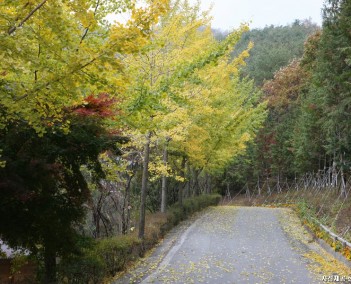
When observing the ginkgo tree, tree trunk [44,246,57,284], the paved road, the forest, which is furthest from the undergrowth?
the ginkgo tree

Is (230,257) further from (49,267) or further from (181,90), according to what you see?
(49,267)

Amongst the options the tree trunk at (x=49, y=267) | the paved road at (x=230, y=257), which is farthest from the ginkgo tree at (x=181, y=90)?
the tree trunk at (x=49, y=267)

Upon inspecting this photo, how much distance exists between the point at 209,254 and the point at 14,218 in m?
6.42

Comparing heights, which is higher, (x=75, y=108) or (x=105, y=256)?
(x=75, y=108)

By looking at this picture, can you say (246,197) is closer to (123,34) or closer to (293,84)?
(293,84)

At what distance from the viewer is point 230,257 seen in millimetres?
10305

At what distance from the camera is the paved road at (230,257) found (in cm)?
817

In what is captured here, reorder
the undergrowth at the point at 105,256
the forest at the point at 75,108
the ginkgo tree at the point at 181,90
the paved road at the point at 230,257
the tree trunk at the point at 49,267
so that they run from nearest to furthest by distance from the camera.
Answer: the forest at the point at 75,108, the tree trunk at the point at 49,267, the undergrowth at the point at 105,256, the ginkgo tree at the point at 181,90, the paved road at the point at 230,257

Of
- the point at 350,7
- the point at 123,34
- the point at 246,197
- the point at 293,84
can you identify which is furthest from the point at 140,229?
the point at 293,84

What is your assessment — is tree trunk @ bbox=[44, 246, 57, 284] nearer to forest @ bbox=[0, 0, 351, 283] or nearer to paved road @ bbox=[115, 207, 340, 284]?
forest @ bbox=[0, 0, 351, 283]

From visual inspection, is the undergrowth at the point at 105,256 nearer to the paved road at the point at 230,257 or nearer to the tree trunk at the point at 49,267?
the tree trunk at the point at 49,267

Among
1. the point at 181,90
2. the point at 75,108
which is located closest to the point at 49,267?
the point at 75,108

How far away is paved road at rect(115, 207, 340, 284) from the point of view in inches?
322

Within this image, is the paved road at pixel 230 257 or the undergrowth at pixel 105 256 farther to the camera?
the paved road at pixel 230 257
